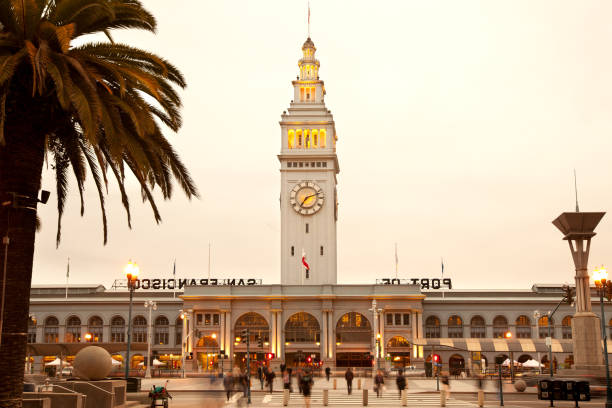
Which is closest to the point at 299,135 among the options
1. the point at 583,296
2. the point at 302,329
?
the point at 302,329

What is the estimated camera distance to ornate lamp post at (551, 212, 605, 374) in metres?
47.9

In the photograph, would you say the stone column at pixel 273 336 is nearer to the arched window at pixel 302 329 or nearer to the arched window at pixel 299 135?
the arched window at pixel 302 329

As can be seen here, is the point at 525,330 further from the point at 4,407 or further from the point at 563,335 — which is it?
the point at 4,407

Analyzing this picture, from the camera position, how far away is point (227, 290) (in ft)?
311

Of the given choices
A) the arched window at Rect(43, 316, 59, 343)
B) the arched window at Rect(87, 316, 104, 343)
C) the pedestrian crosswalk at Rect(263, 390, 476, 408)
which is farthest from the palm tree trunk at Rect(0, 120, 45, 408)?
the arched window at Rect(43, 316, 59, 343)

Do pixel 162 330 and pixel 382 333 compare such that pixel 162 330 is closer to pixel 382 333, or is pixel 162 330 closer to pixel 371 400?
pixel 382 333

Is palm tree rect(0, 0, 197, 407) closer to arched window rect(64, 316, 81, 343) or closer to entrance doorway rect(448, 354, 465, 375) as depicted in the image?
entrance doorway rect(448, 354, 465, 375)

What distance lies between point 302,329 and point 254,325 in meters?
6.51

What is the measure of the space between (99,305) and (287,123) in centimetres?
3793

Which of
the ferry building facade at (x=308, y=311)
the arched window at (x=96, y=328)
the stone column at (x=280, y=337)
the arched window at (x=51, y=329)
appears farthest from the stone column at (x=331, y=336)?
the arched window at (x=51, y=329)

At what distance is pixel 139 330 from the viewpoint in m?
102

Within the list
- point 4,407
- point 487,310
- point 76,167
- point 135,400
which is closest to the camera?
point 4,407

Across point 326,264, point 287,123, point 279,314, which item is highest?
point 287,123

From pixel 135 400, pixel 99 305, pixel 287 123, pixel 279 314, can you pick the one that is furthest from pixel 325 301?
pixel 135 400
